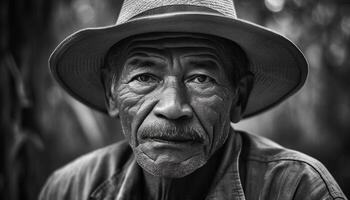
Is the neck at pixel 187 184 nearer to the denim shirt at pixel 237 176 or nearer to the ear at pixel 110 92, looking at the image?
the denim shirt at pixel 237 176

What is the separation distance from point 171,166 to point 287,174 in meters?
0.67

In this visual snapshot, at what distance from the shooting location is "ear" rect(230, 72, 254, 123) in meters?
2.63

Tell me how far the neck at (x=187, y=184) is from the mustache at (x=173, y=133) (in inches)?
15.8

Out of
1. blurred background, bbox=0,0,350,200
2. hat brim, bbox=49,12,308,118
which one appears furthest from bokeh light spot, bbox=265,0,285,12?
hat brim, bbox=49,12,308,118

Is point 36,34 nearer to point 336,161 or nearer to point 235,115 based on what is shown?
point 235,115

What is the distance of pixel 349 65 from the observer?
5.71 meters

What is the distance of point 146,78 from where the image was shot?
239 centimetres

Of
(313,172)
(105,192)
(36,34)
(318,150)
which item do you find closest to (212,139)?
(313,172)

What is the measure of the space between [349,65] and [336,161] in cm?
147

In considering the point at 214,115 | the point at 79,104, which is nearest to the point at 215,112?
the point at 214,115

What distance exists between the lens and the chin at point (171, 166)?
7.41 ft

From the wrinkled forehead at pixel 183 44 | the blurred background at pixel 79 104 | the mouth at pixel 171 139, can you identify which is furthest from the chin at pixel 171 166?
the blurred background at pixel 79 104

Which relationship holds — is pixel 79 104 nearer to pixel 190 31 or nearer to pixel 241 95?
pixel 241 95

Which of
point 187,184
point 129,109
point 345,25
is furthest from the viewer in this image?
point 345,25
